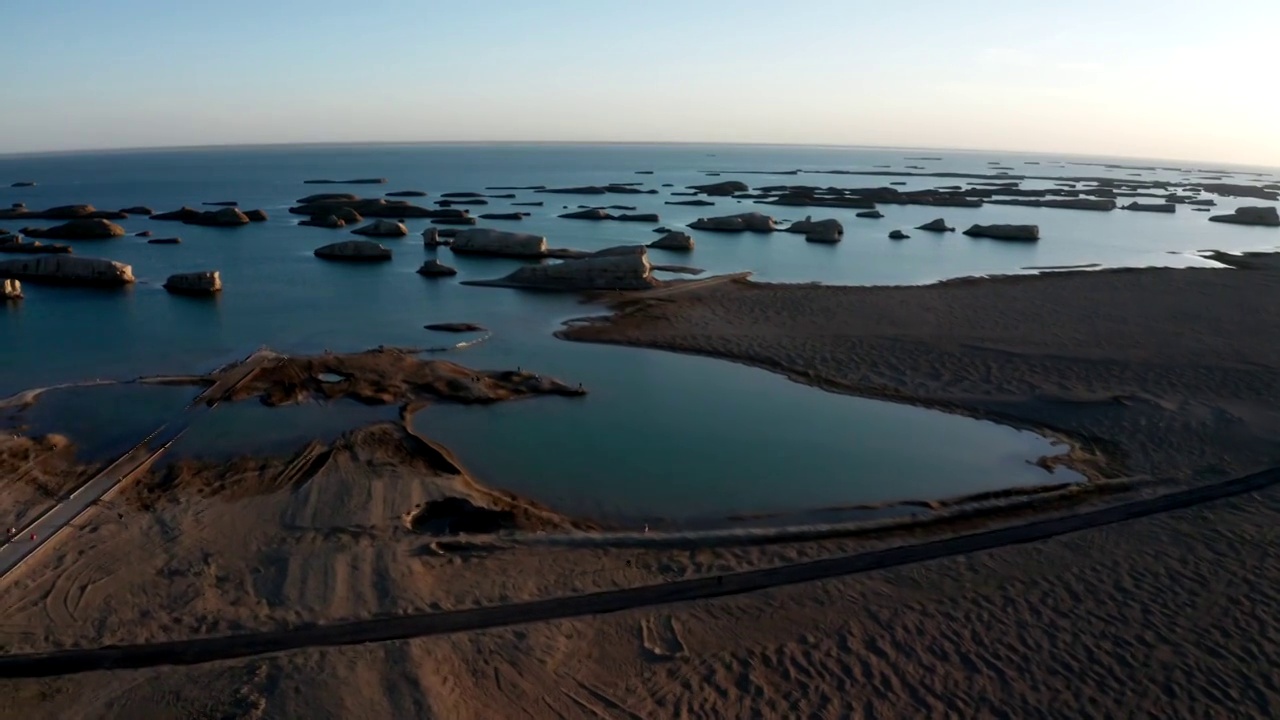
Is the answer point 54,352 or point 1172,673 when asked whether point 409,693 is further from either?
point 54,352

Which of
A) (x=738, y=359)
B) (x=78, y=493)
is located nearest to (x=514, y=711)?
(x=78, y=493)

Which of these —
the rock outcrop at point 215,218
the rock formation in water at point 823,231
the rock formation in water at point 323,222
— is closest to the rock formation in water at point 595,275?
the rock formation in water at point 823,231

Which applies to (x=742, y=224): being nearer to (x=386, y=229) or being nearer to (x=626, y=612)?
(x=386, y=229)

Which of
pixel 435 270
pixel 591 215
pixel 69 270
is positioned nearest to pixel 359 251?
pixel 435 270

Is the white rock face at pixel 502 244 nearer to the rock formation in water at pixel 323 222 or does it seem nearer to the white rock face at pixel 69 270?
the rock formation in water at pixel 323 222

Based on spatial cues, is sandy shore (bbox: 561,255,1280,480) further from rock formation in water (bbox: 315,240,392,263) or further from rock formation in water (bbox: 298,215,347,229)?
rock formation in water (bbox: 298,215,347,229)

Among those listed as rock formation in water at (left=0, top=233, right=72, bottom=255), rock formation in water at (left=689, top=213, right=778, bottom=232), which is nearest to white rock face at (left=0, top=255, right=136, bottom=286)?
rock formation in water at (left=0, top=233, right=72, bottom=255)
